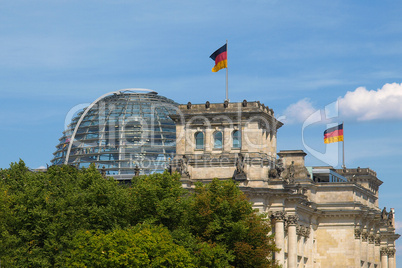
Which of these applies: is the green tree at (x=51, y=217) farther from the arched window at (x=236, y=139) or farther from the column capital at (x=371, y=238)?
the column capital at (x=371, y=238)

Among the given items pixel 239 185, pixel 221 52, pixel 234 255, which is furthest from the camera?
pixel 221 52

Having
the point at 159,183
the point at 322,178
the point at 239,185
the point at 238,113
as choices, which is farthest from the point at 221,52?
the point at 322,178

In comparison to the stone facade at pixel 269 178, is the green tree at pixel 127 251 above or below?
below

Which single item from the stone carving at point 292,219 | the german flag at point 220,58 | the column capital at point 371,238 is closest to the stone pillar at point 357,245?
the column capital at point 371,238

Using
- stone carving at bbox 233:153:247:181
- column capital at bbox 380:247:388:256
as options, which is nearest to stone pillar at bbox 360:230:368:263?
column capital at bbox 380:247:388:256

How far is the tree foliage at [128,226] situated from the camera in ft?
344

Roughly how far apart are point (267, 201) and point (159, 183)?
2368cm

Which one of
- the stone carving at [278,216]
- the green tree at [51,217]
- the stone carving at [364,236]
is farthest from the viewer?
the stone carving at [364,236]

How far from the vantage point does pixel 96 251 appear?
10425cm

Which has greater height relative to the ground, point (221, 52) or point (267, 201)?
point (221, 52)

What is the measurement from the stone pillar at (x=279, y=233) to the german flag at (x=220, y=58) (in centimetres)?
2183

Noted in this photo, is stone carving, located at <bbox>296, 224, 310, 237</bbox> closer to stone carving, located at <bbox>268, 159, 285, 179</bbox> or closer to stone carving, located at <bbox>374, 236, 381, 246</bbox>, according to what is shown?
stone carving, located at <bbox>268, 159, 285, 179</bbox>

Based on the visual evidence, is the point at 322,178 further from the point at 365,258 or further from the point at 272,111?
the point at 272,111

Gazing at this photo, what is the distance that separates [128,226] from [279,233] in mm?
32049
